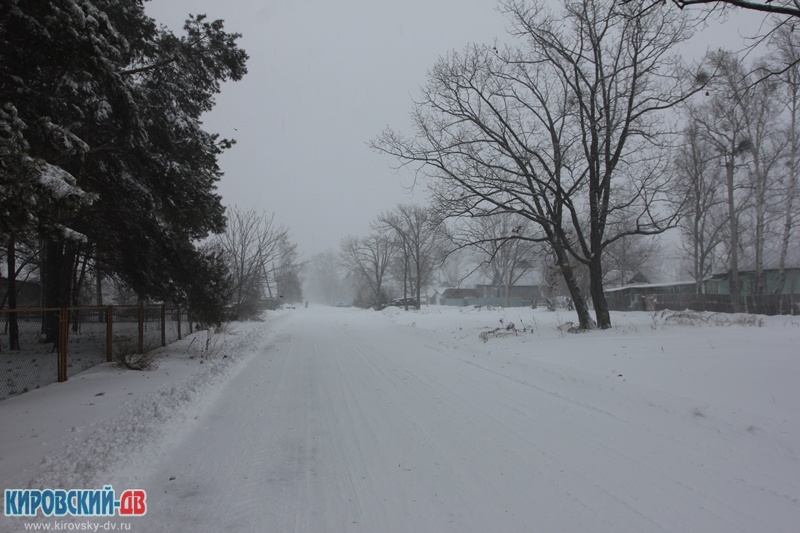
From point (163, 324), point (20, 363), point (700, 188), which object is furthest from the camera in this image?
point (700, 188)

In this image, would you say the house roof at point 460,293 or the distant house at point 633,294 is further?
the house roof at point 460,293

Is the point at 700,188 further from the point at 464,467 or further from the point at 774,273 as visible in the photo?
the point at 464,467

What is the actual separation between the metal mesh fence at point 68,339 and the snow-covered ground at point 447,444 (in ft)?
2.23

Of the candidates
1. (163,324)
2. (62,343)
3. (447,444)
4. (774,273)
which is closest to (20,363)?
(62,343)

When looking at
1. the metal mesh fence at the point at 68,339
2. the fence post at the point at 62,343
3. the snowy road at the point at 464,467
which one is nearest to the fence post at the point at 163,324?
the metal mesh fence at the point at 68,339

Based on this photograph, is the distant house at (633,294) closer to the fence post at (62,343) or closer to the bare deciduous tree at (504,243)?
the bare deciduous tree at (504,243)

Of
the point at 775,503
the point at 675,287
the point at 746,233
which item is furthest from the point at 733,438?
the point at 675,287

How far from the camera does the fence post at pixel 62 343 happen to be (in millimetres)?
9484

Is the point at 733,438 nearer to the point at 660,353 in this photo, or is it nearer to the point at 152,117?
the point at 660,353

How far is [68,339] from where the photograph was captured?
11594 mm

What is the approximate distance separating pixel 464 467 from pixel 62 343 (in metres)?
9.15

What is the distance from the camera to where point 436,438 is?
5734 mm

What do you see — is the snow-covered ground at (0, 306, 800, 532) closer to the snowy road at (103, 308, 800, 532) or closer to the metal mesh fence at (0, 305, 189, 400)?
the snowy road at (103, 308, 800, 532)

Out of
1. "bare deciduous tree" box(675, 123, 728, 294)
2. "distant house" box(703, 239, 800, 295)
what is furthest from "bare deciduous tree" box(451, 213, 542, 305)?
"distant house" box(703, 239, 800, 295)
